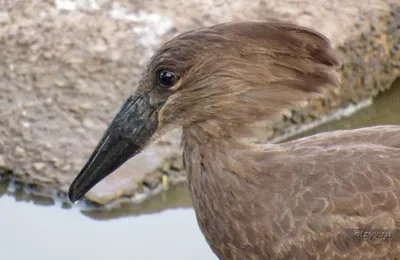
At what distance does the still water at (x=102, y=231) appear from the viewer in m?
4.66

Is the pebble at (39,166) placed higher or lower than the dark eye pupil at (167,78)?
lower

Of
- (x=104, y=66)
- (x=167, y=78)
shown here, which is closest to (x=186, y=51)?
(x=167, y=78)

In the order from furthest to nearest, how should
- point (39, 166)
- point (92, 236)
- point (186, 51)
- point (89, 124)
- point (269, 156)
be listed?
1. point (89, 124)
2. point (39, 166)
3. point (92, 236)
4. point (269, 156)
5. point (186, 51)

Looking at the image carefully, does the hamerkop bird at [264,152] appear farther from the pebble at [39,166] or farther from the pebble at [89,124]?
the pebble at [89,124]

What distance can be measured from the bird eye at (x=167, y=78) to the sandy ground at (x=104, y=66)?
4.57 feet

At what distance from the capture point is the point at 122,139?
3.65 metres

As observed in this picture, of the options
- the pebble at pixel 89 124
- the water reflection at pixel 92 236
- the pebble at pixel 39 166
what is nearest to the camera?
the water reflection at pixel 92 236

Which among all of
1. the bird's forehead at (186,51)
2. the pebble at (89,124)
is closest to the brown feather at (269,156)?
the bird's forehead at (186,51)

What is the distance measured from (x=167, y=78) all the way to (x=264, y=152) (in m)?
0.45

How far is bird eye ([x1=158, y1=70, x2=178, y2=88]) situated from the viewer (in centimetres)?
340

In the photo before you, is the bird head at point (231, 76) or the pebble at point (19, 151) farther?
the pebble at point (19, 151)

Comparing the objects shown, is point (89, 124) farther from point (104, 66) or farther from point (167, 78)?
point (167, 78)

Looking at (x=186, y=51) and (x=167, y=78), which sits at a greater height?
(x=186, y=51)

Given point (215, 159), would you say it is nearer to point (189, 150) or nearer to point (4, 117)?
point (189, 150)
